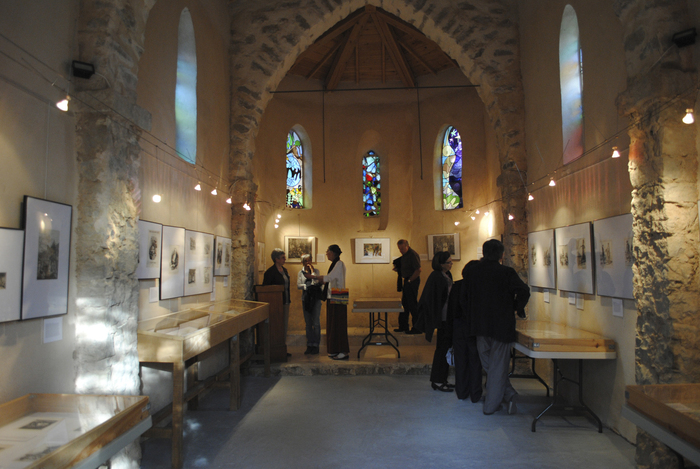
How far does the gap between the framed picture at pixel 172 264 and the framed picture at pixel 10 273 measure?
77.6 inches

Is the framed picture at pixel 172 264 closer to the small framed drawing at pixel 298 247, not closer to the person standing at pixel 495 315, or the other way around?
the person standing at pixel 495 315

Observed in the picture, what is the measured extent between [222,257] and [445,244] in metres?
5.65

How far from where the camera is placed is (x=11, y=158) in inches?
111

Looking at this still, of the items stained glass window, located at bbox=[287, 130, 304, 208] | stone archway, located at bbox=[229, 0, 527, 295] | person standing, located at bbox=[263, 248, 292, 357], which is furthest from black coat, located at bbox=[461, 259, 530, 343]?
stained glass window, located at bbox=[287, 130, 304, 208]

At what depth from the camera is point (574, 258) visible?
518cm

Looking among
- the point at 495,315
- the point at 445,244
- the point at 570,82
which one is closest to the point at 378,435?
the point at 495,315

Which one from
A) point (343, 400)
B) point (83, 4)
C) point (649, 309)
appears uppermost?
point (83, 4)

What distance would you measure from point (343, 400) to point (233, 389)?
131cm

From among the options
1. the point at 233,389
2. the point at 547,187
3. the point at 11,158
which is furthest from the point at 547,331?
the point at 11,158

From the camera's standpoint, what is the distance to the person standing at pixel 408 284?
30.8ft

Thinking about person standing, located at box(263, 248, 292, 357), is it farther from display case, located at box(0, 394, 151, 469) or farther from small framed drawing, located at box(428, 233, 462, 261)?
display case, located at box(0, 394, 151, 469)

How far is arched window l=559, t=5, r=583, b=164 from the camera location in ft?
18.1

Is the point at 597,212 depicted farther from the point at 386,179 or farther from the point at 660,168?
the point at 386,179

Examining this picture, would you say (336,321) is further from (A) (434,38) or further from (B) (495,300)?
(A) (434,38)
